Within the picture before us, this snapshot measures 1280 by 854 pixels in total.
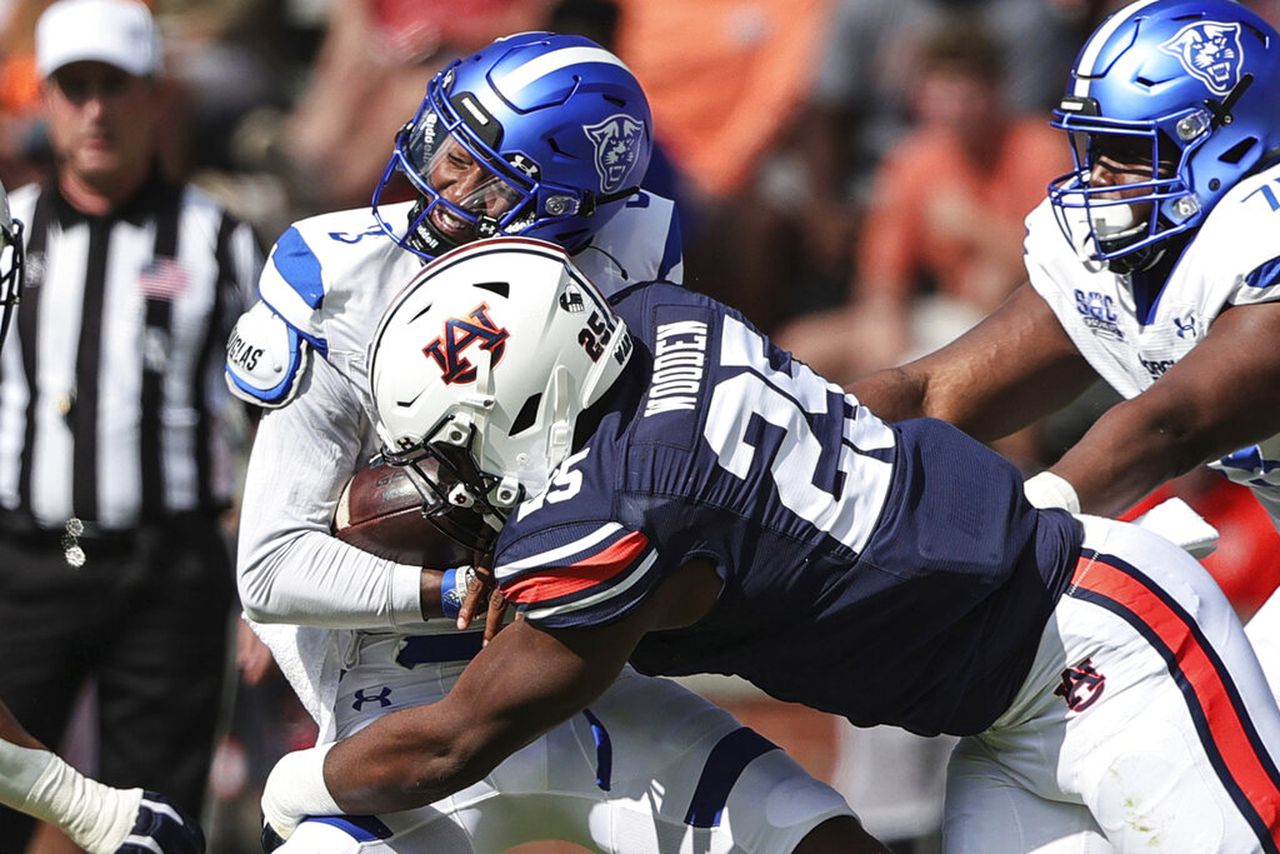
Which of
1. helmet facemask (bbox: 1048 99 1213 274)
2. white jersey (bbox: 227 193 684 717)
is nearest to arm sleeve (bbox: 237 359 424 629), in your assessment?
white jersey (bbox: 227 193 684 717)

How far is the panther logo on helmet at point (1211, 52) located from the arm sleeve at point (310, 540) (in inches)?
63.5

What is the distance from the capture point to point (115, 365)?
15.6 feet

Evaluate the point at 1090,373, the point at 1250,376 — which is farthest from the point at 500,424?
the point at 1090,373

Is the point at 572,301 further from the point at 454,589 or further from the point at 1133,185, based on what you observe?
the point at 1133,185

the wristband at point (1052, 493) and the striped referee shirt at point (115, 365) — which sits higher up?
the wristband at point (1052, 493)

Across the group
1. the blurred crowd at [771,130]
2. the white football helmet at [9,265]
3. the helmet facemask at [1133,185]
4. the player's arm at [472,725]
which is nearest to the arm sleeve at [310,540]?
the player's arm at [472,725]

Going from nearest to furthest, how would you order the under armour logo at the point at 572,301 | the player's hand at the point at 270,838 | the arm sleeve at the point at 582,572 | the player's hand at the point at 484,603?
the arm sleeve at the point at 582,572 → the under armour logo at the point at 572,301 → the player's hand at the point at 484,603 → the player's hand at the point at 270,838

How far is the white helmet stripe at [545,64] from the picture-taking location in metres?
3.29

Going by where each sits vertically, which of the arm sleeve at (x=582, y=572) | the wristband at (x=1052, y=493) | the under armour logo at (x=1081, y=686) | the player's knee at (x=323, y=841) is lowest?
the player's knee at (x=323, y=841)

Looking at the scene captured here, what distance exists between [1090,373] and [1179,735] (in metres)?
1.25

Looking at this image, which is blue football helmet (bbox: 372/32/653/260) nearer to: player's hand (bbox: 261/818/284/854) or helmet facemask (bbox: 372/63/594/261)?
helmet facemask (bbox: 372/63/594/261)

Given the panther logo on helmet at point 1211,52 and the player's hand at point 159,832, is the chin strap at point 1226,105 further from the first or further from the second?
the player's hand at point 159,832

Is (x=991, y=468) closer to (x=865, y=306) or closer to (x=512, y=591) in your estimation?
(x=512, y=591)

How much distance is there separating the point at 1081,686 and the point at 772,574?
0.53 m
